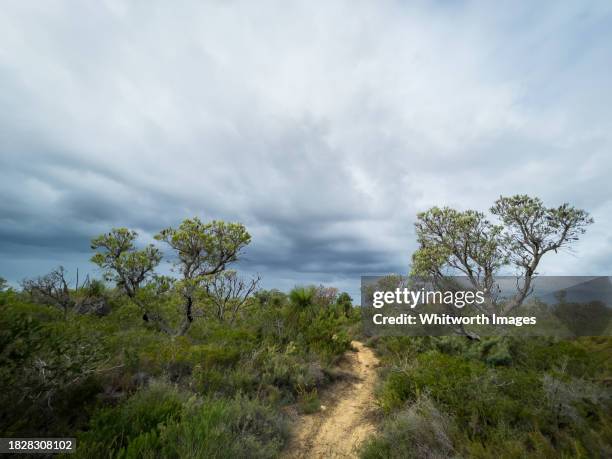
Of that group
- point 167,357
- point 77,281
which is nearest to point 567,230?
point 167,357

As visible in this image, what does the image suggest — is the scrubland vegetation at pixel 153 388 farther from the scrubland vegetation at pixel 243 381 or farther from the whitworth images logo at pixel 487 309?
the whitworth images logo at pixel 487 309

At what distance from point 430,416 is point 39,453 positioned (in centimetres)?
528

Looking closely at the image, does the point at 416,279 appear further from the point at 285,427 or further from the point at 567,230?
the point at 285,427

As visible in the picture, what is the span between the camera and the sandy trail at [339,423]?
5043 mm

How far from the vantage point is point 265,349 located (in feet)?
26.9

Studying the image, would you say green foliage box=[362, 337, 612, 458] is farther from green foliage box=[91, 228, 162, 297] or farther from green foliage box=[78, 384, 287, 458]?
green foliage box=[91, 228, 162, 297]

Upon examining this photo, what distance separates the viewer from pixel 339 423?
237 inches

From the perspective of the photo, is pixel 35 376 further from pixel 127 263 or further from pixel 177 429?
pixel 127 263

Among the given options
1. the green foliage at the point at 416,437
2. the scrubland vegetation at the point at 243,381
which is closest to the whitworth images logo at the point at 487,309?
the scrubland vegetation at the point at 243,381

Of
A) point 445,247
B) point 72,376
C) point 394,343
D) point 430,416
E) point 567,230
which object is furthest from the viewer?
point 445,247

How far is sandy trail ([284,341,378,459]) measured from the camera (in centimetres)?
504

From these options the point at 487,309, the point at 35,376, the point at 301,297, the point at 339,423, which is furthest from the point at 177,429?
the point at 487,309

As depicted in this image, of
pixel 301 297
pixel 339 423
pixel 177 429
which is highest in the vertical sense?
pixel 301 297

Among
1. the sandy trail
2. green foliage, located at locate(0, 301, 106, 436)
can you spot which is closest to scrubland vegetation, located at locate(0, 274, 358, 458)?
green foliage, located at locate(0, 301, 106, 436)
